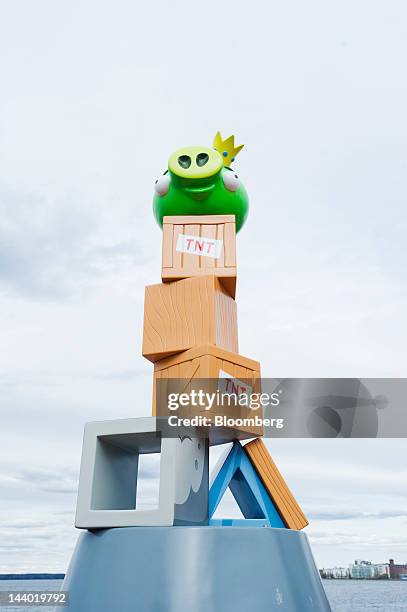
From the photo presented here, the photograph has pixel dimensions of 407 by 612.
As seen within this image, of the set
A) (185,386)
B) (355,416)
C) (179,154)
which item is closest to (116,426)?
(185,386)

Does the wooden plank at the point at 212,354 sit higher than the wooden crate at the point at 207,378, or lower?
higher

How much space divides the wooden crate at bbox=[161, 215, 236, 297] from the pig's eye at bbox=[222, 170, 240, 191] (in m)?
0.45

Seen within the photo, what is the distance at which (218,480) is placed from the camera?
23.1 feet

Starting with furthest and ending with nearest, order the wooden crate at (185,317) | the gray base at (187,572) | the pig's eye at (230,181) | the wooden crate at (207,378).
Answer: the pig's eye at (230,181), the wooden crate at (185,317), the wooden crate at (207,378), the gray base at (187,572)

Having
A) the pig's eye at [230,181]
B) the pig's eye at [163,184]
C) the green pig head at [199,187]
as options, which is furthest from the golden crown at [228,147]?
the pig's eye at [163,184]

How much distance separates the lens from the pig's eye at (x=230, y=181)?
8.01 metres

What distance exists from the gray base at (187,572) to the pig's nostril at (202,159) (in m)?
4.68

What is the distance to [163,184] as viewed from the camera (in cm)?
810

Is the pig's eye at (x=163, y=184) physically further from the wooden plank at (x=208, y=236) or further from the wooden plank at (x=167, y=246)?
the wooden plank at (x=208, y=236)

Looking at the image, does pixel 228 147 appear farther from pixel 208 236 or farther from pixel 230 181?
pixel 208 236

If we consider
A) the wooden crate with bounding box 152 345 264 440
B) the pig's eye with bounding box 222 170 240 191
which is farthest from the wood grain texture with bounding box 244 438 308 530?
the pig's eye with bounding box 222 170 240 191

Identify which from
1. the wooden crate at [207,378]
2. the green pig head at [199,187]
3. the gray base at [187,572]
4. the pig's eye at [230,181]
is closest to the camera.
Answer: the gray base at [187,572]

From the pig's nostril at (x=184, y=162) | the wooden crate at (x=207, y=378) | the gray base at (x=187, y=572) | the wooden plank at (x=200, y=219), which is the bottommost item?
the gray base at (x=187, y=572)

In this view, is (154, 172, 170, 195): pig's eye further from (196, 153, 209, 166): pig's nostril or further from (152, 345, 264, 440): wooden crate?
(152, 345, 264, 440): wooden crate
